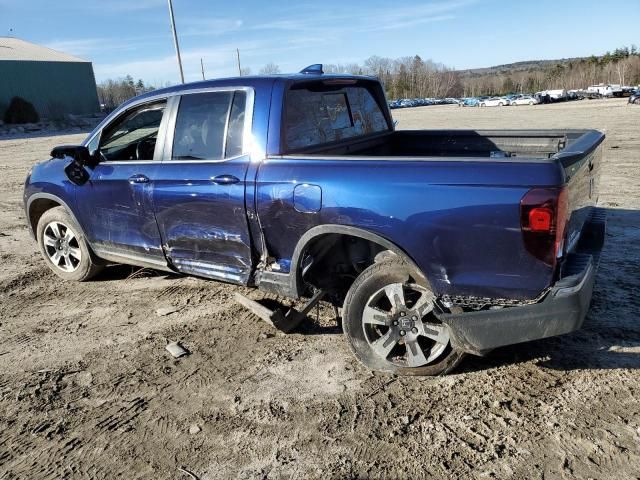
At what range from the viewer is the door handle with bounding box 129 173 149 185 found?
13.9 ft

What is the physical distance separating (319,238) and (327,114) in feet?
3.95

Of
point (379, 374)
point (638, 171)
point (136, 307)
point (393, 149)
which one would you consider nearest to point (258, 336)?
point (379, 374)

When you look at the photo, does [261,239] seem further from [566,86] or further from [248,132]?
[566,86]

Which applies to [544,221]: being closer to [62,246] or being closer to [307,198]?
[307,198]

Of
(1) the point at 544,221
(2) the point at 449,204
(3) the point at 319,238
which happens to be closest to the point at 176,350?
(3) the point at 319,238

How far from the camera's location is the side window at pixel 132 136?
15.0 feet

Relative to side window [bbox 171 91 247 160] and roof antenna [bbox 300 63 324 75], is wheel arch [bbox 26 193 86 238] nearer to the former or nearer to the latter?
side window [bbox 171 91 247 160]

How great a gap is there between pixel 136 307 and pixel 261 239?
177 cm

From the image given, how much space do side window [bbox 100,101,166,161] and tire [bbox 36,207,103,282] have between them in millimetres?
895

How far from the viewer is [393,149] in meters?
5.00

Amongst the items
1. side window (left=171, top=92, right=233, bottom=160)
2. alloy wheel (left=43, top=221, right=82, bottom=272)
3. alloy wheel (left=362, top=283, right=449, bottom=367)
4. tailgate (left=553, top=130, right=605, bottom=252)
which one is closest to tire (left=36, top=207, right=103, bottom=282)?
alloy wheel (left=43, top=221, right=82, bottom=272)

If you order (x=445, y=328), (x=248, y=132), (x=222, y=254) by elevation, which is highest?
(x=248, y=132)

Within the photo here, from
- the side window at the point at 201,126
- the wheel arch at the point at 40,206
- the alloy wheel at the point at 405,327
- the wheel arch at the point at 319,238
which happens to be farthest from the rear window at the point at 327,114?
the wheel arch at the point at 40,206

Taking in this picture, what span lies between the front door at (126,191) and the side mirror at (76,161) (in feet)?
0.28
